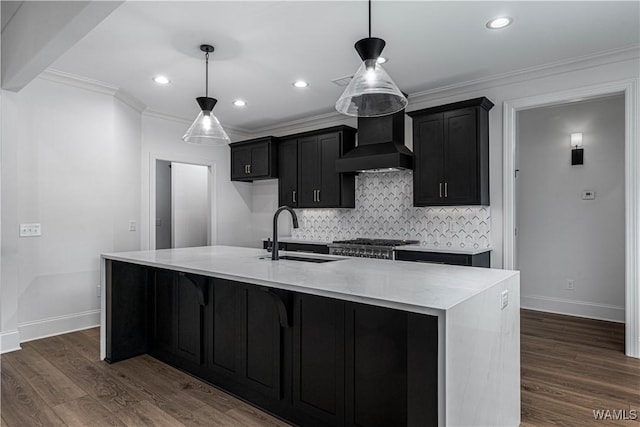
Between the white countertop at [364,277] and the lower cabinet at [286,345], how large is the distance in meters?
0.11

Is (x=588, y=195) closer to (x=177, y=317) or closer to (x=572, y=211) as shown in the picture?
(x=572, y=211)

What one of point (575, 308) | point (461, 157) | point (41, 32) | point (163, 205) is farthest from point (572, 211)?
point (163, 205)

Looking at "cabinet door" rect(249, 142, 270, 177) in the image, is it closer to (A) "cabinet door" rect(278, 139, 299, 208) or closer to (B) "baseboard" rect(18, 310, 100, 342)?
(A) "cabinet door" rect(278, 139, 299, 208)

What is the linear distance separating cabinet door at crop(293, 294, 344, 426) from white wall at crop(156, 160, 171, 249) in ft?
18.1

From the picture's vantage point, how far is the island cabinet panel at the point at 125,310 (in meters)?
3.07

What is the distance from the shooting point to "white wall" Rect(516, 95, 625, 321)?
4273 mm

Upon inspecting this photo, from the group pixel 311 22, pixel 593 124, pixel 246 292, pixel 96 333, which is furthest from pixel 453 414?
pixel 593 124

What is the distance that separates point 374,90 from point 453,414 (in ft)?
5.18

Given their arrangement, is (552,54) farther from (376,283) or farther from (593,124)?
(376,283)

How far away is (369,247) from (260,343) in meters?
2.24

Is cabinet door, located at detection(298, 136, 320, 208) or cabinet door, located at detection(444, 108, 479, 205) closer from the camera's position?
cabinet door, located at detection(444, 108, 479, 205)

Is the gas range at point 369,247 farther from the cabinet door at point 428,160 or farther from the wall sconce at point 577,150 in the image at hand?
the wall sconce at point 577,150

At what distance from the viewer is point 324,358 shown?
77.6 inches

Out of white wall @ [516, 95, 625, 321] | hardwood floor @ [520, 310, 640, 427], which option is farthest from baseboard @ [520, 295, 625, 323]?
hardwood floor @ [520, 310, 640, 427]
